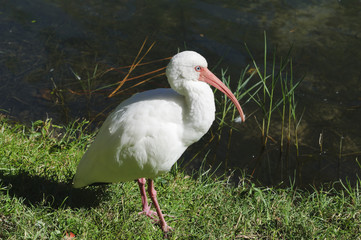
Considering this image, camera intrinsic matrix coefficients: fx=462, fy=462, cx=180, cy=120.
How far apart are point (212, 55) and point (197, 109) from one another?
344 cm

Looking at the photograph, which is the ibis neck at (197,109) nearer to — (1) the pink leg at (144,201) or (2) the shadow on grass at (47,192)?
(1) the pink leg at (144,201)

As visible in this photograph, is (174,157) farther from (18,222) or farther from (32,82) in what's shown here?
(32,82)

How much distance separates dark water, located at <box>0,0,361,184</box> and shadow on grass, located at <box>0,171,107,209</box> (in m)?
1.63

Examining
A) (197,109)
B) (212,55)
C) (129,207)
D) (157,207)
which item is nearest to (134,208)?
(129,207)

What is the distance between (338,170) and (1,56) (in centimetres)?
460

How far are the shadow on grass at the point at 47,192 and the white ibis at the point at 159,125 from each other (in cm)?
46

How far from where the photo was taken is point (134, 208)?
3736 mm

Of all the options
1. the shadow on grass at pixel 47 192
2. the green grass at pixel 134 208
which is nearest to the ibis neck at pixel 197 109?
the green grass at pixel 134 208

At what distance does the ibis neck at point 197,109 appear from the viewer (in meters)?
3.15

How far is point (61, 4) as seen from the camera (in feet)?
24.7

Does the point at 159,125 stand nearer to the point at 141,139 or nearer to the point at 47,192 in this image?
the point at 141,139

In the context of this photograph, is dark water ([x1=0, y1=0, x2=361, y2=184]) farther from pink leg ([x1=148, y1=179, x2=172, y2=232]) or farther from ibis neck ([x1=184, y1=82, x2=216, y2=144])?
ibis neck ([x1=184, y1=82, x2=216, y2=144])

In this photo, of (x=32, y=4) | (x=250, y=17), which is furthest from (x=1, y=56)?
(x=250, y=17)

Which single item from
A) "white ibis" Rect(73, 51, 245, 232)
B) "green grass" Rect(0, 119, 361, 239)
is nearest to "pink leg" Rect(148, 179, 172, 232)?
"green grass" Rect(0, 119, 361, 239)
